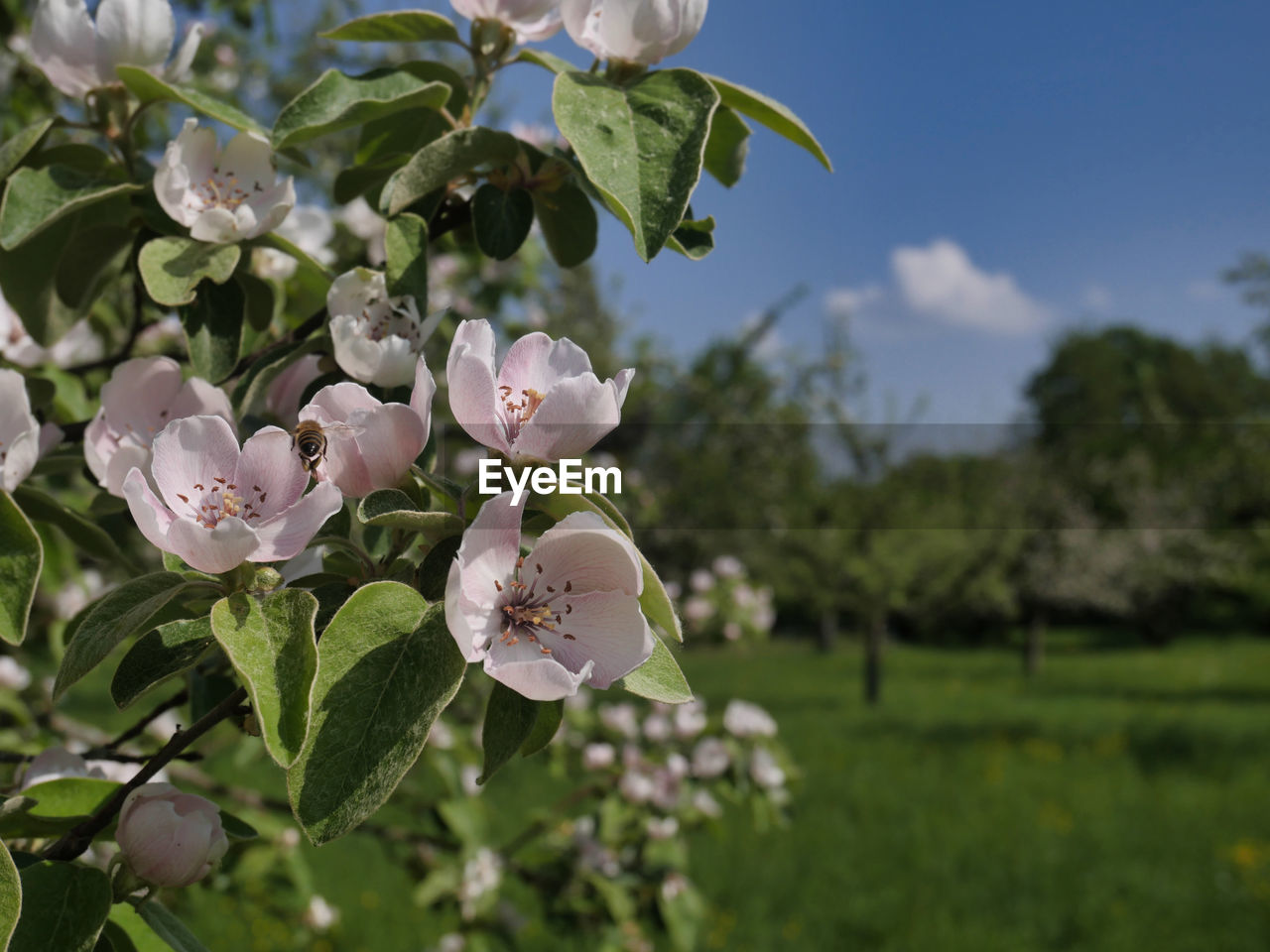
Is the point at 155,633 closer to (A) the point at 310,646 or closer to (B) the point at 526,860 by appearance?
(A) the point at 310,646

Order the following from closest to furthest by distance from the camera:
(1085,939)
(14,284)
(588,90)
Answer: (588,90) → (14,284) → (1085,939)

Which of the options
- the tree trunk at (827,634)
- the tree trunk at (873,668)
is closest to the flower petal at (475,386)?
the tree trunk at (873,668)

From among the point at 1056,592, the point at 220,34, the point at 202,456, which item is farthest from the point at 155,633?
the point at 1056,592

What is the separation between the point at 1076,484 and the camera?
64.7 feet

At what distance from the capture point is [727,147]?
1.01m

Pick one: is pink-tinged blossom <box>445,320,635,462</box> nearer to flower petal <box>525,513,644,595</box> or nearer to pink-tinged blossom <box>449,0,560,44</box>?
flower petal <box>525,513,644,595</box>

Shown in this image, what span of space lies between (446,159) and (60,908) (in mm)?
648

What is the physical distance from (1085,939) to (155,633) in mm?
5452

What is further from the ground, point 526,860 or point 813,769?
point 526,860

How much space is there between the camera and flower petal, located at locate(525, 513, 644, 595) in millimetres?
590

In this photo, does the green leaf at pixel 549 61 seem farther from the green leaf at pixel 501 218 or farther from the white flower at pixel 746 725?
the white flower at pixel 746 725

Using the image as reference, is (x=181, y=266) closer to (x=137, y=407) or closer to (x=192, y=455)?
(x=137, y=407)

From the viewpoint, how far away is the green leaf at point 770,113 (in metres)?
0.89

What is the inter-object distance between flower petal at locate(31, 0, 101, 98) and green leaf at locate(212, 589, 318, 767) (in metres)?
0.67
